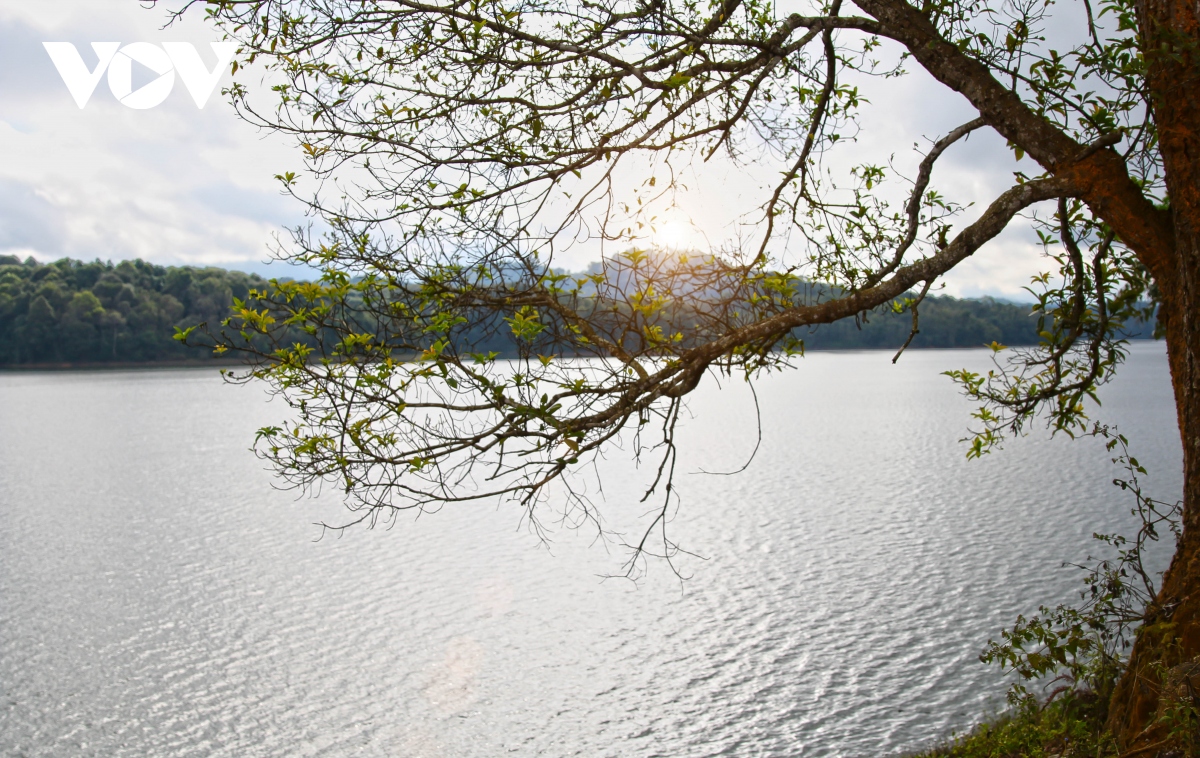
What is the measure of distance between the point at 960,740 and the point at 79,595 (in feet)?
47.4

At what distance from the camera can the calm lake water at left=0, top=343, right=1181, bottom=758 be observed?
1033 centimetres

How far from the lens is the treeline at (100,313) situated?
8156cm

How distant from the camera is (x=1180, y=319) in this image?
4695mm

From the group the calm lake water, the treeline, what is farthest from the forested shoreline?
the calm lake water

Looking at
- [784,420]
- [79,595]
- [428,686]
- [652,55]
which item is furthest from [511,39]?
[784,420]

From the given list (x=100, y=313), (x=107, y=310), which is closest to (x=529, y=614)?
(x=100, y=313)

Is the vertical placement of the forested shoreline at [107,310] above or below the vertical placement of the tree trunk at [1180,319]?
above

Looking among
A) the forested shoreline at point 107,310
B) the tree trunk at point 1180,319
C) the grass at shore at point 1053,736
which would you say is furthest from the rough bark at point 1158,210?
the forested shoreline at point 107,310

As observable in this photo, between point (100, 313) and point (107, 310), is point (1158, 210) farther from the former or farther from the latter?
point (107, 310)

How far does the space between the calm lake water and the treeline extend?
63118 millimetres

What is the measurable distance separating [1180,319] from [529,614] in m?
11.2

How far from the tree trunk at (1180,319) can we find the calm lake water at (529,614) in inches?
204

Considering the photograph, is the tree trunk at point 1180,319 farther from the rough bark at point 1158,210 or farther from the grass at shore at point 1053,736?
the grass at shore at point 1053,736

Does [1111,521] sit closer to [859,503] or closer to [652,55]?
[859,503]
